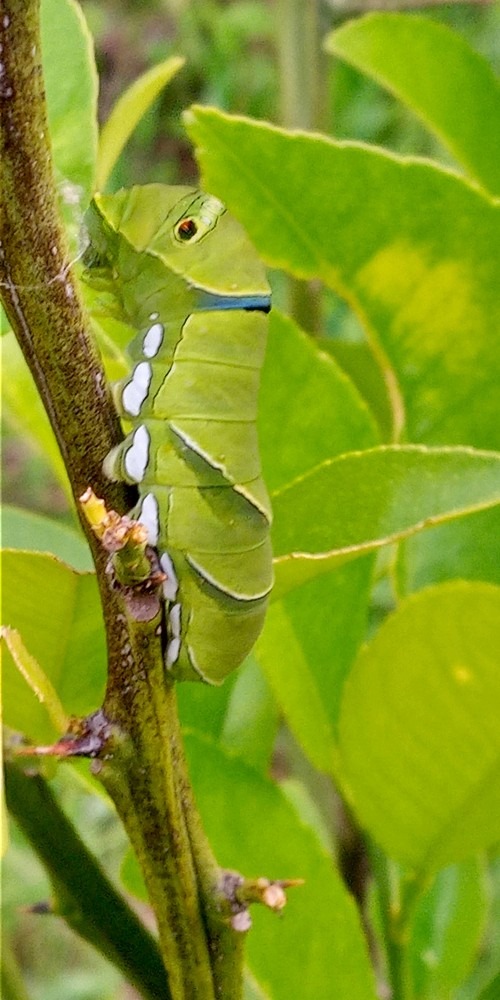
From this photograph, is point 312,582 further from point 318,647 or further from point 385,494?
point 385,494

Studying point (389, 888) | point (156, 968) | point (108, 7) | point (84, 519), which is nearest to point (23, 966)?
point (389, 888)

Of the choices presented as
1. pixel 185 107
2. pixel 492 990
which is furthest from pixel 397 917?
pixel 185 107

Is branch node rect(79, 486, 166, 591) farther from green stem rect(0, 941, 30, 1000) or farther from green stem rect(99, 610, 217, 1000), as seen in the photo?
green stem rect(0, 941, 30, 1000)

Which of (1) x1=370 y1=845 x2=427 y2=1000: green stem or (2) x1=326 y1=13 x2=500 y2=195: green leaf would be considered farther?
(2) x1=326 y1=13 x2=500 y2=195: green leaf

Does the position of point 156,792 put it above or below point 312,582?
above

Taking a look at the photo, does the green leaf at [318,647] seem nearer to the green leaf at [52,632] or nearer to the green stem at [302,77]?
the green leaf at [52,632]

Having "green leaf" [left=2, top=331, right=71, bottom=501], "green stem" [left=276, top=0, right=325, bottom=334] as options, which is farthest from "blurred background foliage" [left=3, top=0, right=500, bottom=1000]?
"green leaf" [left=2, top=331, right=71, bottom=501]
